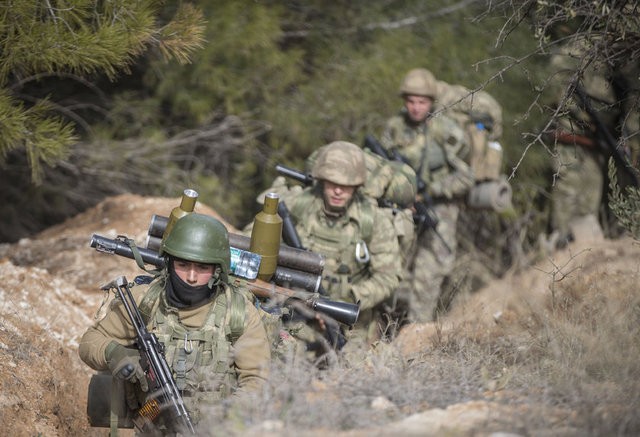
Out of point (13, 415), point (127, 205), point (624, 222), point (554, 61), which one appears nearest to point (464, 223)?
point (554, 61)

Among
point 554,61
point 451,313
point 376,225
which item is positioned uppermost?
point 554,61

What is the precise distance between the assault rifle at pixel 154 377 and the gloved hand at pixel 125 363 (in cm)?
2

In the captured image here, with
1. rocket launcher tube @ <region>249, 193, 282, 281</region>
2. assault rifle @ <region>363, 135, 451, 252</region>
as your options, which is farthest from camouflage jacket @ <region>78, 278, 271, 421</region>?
assault rifle @ <region>363, 135, 451, 252</region>

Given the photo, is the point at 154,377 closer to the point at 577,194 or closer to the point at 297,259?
the point at 297,259

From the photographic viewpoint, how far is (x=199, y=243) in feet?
16.3

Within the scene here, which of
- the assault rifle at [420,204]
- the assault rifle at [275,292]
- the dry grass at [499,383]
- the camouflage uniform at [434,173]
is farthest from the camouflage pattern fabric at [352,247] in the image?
the camouflage uniform at [434,173]

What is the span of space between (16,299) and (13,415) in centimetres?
158

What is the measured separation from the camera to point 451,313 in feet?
25.2

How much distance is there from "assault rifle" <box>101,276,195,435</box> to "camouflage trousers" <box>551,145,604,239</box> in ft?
28.9

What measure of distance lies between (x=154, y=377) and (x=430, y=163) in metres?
5.68

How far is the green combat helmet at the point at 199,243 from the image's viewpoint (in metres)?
4.93

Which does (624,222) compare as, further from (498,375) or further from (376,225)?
(376,225)

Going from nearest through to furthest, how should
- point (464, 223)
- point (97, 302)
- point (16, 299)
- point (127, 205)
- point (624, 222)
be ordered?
point (624, 222), point (16, 299), point (97, 302), point (127, 205), point (464, 223)

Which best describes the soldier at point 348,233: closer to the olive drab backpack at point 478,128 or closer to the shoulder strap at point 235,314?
the shoulder strap at point 235,314
